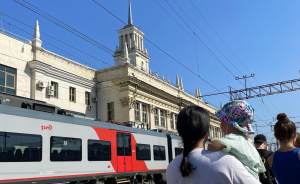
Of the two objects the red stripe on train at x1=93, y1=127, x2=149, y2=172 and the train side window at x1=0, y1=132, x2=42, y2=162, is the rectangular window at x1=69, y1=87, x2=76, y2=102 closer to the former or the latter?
the red stripe on train at x1=93, y1=127, x2=149, y2=172

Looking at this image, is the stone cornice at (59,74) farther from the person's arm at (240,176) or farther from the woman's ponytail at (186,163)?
the person's arm at (240,176)

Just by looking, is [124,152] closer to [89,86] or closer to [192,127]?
[192,127]

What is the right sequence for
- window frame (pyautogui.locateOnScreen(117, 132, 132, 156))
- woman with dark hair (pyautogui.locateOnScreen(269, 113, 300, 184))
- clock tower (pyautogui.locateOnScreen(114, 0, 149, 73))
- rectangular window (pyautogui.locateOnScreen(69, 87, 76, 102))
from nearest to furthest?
woman with dark hair (pyautogui.locateOnScreen(269, 113, 300, 184)), window frame (pyautogui.locateOnScreen(117, 132, 132, 156)), rectangular window (pyautogui.locateOnScreen(69, 87, 76, 102)), clock tower (pyautogui.locateOnScreen(114, 0, 149, 73))

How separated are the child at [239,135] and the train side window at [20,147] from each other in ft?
38.8

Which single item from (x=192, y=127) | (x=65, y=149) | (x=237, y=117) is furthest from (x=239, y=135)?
(x=65, y=149)

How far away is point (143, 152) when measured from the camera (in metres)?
24.3

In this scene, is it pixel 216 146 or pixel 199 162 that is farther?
pixel 216 146

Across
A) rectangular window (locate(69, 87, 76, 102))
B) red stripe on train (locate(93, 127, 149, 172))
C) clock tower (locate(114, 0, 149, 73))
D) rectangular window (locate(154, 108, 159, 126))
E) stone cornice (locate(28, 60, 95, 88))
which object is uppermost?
clock tower (locate(114, 0, 149, 73))

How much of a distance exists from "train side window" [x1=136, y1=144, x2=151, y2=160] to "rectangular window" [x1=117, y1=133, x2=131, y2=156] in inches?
47.9

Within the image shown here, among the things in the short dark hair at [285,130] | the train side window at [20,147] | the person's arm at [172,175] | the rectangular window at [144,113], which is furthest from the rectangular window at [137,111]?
the person's arm at [172,175]

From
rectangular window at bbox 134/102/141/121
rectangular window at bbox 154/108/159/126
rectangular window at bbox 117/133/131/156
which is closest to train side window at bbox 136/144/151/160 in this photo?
rectangular window at bbox 117/133/131/156

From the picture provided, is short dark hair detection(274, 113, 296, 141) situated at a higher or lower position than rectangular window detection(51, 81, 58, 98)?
lower

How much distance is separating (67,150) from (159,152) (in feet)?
34.1

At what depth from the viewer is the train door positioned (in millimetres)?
21344
